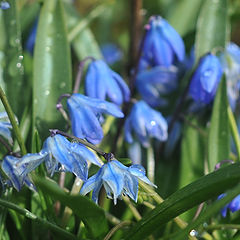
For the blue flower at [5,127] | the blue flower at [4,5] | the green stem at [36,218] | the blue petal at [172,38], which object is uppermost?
the blue flower at [4,5]

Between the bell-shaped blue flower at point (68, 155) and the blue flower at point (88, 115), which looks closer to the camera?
the bell-shaped blue flower at point (68, 155)

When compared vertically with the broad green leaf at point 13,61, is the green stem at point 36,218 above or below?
below

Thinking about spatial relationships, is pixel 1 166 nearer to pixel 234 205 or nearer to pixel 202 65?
pixel 234 205

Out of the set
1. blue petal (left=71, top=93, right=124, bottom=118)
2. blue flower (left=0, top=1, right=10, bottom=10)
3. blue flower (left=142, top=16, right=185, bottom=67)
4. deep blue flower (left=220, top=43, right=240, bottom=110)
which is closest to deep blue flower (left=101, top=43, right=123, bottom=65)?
blue flower (left=142, top=16, right=185, bottom=67)

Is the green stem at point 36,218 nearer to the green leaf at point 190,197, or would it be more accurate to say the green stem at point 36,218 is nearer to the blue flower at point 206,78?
the green leaf at point 190,197

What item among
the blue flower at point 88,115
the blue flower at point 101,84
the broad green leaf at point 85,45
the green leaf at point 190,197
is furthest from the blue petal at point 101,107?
the broad green leaf at point 85,45

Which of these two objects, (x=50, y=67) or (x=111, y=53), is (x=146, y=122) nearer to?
(x=50, y=67)
